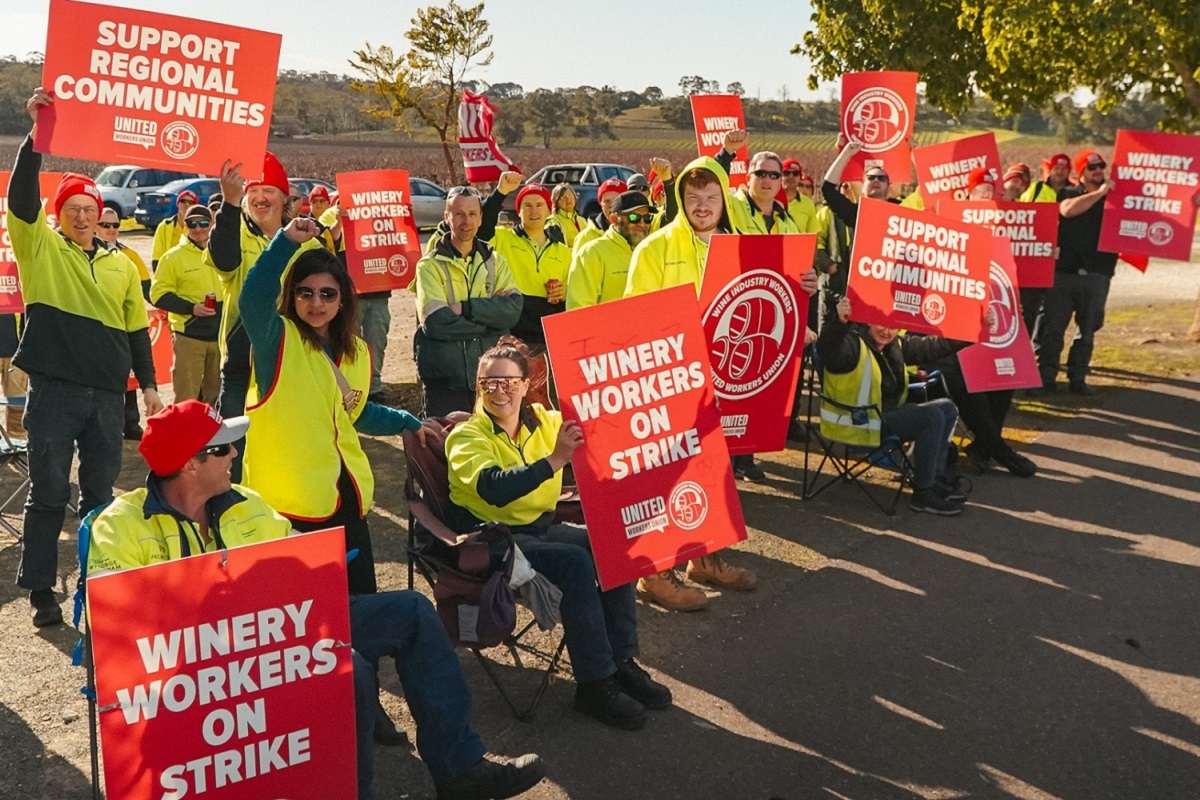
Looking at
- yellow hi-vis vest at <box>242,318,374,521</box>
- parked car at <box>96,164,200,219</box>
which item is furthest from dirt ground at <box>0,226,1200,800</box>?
parked car at <box>96,164,200,219</box>

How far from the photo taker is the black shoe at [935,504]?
754cm

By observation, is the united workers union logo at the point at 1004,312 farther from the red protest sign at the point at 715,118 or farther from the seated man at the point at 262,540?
the seated man at the point at 262,540

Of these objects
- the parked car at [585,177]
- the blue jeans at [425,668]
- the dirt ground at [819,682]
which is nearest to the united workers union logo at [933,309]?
the dirt ground at [819,682]

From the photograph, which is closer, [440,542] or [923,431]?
[440,542]

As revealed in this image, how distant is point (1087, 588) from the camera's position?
634 cm

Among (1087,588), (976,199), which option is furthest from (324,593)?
(976,199)

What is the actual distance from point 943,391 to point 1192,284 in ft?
44.8

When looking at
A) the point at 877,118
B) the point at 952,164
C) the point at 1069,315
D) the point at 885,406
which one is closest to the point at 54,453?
the point at 885,406

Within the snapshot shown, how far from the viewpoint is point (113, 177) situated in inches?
1203

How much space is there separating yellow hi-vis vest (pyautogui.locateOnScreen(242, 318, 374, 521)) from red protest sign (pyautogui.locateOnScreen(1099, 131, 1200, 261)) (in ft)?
29.7

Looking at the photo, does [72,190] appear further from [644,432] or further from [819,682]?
[819,682]

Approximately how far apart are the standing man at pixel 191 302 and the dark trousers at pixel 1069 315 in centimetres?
790

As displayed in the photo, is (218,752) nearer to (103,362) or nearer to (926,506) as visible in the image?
(103,362)

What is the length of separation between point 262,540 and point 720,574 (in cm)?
302
